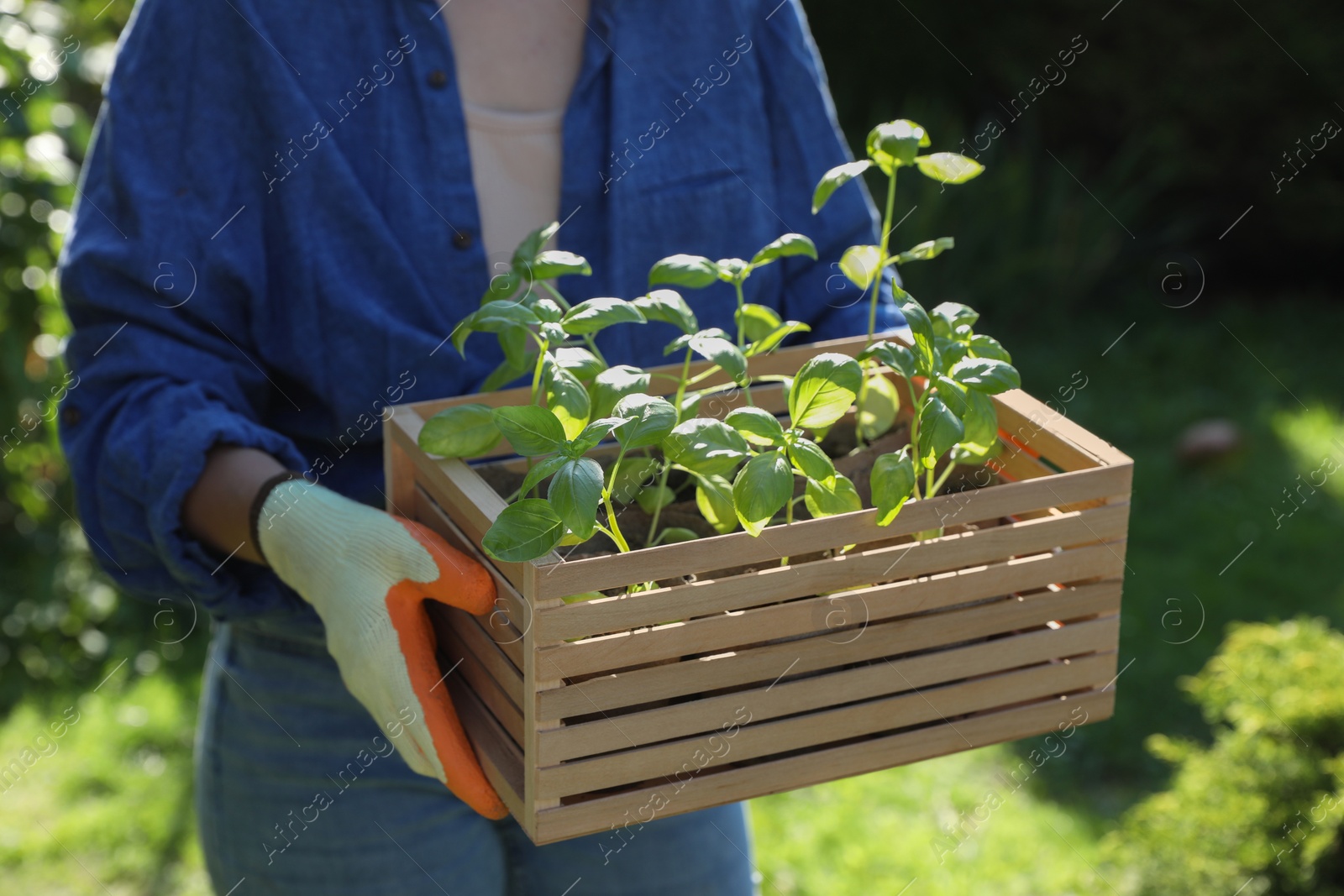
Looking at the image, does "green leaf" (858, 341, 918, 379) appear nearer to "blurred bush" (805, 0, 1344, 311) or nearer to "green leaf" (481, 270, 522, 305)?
"green leaf" (481, 270, 522, 305)

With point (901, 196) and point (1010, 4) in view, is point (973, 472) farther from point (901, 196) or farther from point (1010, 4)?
point (1010, 4)

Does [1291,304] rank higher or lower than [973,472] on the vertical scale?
lower

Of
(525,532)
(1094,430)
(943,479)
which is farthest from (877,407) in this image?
(1094,430)

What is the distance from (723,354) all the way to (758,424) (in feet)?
0.22

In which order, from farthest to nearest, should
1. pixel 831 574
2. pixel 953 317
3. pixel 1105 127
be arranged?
pixel 1105 127 < pixel 953 317 < pixel 831 574

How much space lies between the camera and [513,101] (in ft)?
4.29

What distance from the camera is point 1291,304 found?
15.0 ft

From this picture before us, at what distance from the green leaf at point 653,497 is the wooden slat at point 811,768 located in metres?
0.21

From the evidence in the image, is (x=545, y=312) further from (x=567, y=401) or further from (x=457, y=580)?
(x=457, y=580)

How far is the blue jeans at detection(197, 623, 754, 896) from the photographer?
1.19m

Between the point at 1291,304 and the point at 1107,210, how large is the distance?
2.69ft

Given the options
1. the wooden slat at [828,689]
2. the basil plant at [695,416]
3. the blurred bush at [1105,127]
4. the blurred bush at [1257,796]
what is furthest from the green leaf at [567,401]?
the blurred bush at [1105,127]

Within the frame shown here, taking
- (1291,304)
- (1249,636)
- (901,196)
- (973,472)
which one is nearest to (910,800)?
(1249,636)

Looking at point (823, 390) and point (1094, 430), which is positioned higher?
point (823, 390)
